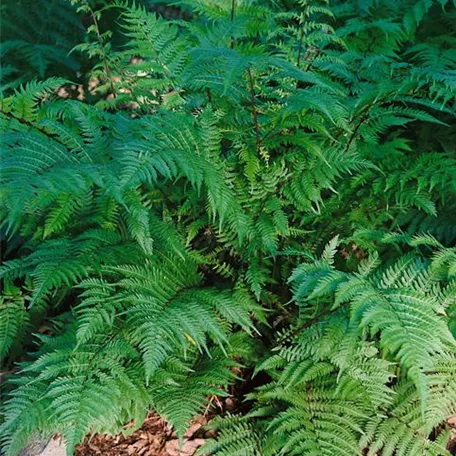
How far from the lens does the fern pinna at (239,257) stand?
81.0 inches

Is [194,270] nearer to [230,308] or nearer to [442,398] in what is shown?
[230,308]

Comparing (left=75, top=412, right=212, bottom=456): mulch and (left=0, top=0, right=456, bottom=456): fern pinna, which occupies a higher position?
(left=0, top=0, right=456, bottom=456): fern pinna

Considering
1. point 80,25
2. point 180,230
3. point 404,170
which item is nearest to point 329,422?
point 180,230

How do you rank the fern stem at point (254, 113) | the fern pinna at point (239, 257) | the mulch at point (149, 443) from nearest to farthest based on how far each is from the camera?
1. the fern pinna at point (239, 257)
2. the fern stem at point (254, 113)
3. the mulch at point (149, 443)

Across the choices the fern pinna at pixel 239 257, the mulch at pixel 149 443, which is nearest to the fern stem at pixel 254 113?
the fern pinna at pixel 239 257

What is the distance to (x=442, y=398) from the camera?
221 cm

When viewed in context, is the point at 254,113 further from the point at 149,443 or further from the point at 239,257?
the point at 149,443

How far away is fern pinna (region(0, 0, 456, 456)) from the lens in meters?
2.06

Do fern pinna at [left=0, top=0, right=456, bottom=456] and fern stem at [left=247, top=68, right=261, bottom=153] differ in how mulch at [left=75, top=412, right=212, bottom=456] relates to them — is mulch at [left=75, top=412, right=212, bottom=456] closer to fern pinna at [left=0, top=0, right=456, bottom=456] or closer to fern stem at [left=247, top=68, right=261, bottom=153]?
fern pinna at [left=0, top=0, right=456, bottom=456]

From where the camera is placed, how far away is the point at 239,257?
9.18 ft

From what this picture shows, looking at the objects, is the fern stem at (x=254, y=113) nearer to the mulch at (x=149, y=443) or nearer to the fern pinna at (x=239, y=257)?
the fern pinna at (x=239, y=257)

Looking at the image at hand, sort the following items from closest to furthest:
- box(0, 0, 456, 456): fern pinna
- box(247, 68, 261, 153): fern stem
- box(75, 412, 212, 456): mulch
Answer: box(0, 0, 456, 456): fern pinna
box(247, 68, 261, 153): fern stem
box(75, 412, 212, 456): mulch

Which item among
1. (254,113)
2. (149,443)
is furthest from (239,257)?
(149,443)

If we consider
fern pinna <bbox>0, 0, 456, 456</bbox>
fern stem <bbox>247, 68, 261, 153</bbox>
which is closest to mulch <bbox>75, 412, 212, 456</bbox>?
fern pinna <bbox>0, 0, 456, 456</bbox>
